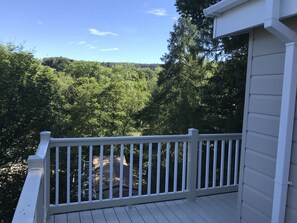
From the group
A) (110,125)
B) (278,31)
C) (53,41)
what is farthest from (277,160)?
(53,41)

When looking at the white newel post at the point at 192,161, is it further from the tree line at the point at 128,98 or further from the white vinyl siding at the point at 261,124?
the tree line at the point at 128,98

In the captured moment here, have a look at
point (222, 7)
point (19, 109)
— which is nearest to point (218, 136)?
point (222, 7)

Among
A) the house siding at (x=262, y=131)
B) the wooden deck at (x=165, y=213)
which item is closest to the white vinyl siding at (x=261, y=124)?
the house siding at (x=262, y=131)

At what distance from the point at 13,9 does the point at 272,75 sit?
807 inches

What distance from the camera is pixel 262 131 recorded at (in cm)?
250

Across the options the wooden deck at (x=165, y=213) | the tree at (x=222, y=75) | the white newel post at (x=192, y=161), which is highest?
the tree at (x=222, y=75)

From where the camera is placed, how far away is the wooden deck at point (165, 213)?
3.19 metres

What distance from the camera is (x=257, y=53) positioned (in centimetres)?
260

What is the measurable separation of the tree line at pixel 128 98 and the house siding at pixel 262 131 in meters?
2.68

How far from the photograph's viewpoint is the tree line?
6602 mm

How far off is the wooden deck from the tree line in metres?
2.82

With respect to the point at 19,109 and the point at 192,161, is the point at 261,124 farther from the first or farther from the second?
the point at 19,109

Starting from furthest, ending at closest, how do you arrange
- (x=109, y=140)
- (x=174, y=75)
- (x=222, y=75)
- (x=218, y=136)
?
(x=174, y=75)
(x=222, y=75)
(x=218, y=136)
(x=109, y=140)

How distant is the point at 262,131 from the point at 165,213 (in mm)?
1619
